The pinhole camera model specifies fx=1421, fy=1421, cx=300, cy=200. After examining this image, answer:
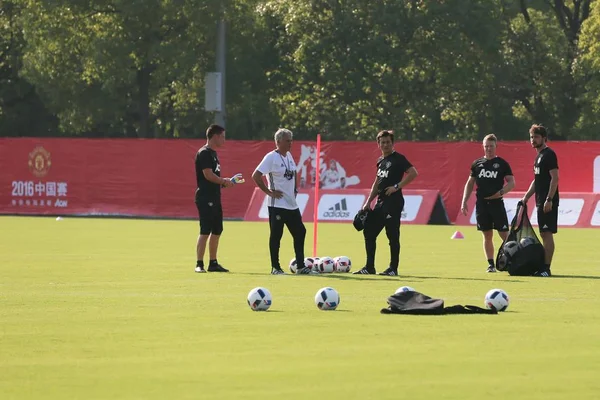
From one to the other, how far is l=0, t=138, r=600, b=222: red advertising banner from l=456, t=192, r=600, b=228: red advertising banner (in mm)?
3667

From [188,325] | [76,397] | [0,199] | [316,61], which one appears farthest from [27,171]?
[76,397]

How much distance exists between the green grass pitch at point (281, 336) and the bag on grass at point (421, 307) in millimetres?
231

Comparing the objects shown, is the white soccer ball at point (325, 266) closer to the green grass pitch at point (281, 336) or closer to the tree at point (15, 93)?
the green grass pitch at point (281, 336)

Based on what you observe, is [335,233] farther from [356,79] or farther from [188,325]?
[356,79]

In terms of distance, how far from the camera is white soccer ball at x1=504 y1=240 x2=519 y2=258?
2069 centimetres

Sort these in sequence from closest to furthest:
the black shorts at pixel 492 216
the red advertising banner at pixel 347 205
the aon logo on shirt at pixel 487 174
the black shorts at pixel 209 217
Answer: the black shorts at pixel 209 217 < the black shorts at pixel 492 216 < the aon logo on shirt at pixel 487 174 < the red advertising banner at pixel 347 205

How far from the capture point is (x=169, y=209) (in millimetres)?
46344

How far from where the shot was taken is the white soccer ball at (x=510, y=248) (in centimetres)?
2069

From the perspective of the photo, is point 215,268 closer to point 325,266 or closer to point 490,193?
point 325,266

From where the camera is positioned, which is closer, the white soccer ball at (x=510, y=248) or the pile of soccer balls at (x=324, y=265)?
the white soccer ball at (x=510, y=248)

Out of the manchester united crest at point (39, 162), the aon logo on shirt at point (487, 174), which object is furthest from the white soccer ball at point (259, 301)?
the manchester united crest at point (39, 162)

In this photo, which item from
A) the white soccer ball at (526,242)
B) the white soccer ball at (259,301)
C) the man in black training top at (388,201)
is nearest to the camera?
the white soccer ball at (259,301)

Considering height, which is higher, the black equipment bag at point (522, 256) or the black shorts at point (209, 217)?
the black shorts at point (209, 217)

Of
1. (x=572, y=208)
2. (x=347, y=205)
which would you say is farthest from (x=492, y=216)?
(x=347, y=205)
